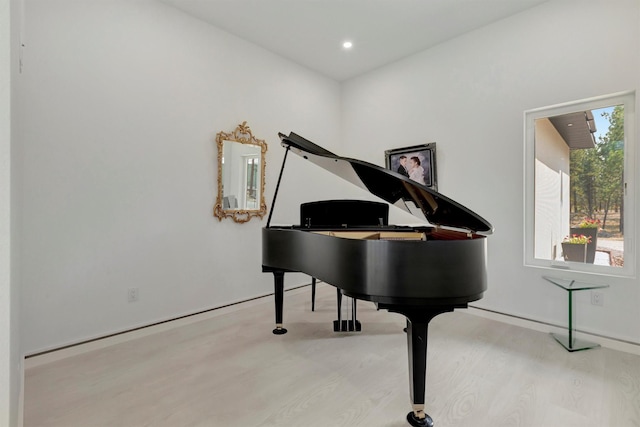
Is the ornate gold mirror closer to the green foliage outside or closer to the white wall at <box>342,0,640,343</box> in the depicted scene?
the white wall at <box>342,0,640,343</box>

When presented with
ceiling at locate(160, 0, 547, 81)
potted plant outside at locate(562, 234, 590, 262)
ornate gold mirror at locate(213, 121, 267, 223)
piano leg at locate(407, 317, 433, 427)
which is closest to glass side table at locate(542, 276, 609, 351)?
potted plant outside at locate(562, 234, 590, 262)

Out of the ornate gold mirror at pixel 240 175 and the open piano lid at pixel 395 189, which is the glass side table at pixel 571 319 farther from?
the ornate gold mirror at pixel 240 175

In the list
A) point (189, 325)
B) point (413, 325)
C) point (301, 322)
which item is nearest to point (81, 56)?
point (189, 325)

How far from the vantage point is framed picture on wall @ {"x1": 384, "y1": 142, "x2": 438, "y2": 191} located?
3.68 meters

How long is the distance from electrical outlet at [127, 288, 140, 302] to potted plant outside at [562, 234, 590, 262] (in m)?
4.03

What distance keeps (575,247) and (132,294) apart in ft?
13.5

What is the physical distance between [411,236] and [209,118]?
243 centimetres

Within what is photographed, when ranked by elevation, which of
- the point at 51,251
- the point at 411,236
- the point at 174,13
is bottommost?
the point at 51,251

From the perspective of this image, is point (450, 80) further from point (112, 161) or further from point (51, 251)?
point (51, 251)

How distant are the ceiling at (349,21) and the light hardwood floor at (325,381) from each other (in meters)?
3.12

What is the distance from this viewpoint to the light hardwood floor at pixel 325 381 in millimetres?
1608

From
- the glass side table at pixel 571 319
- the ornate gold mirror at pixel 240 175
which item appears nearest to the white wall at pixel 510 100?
the glass side table at pixel 571 319

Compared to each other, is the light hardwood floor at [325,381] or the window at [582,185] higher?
the window at [582,185]

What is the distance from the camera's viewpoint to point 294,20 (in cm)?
321
